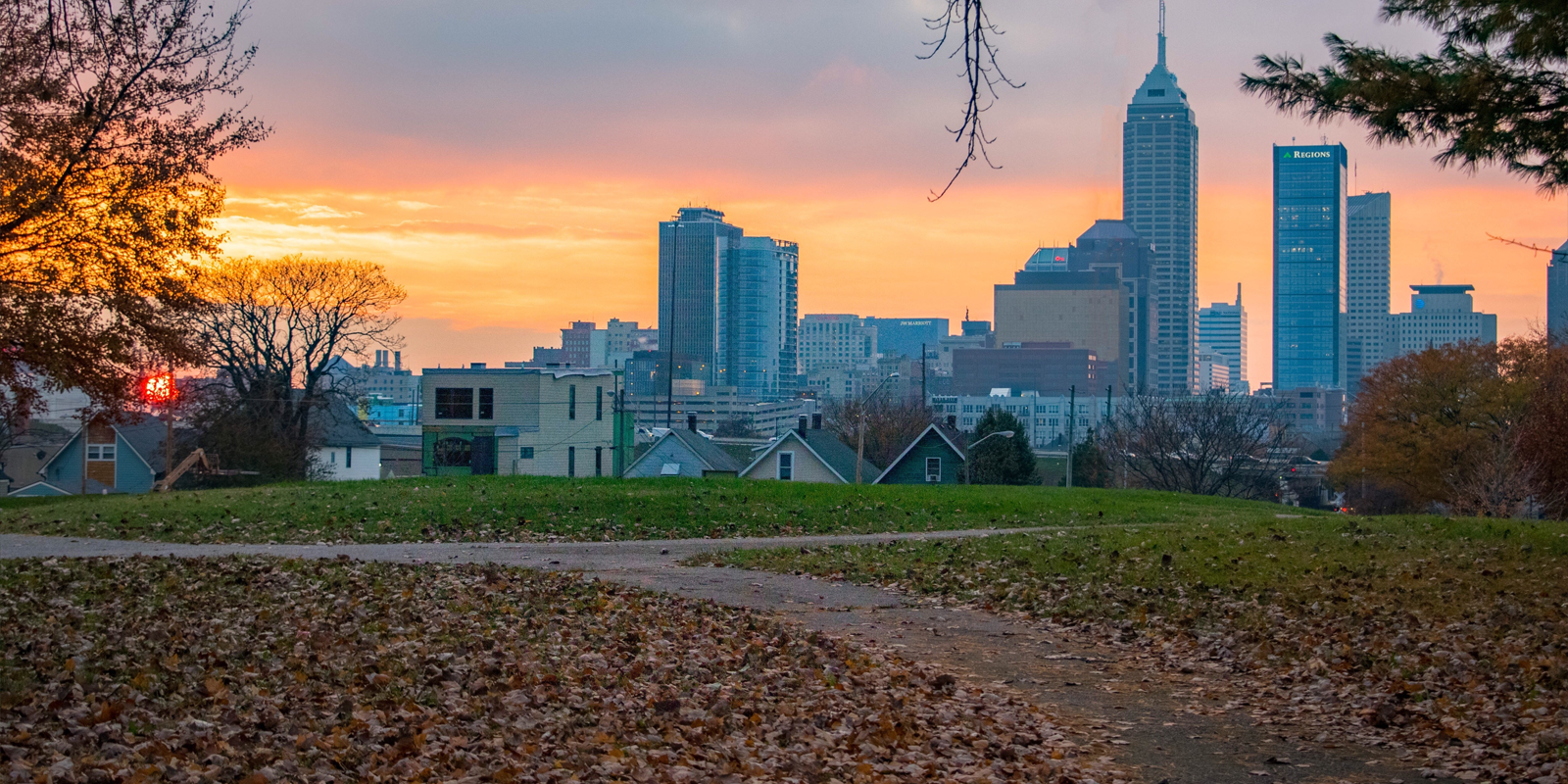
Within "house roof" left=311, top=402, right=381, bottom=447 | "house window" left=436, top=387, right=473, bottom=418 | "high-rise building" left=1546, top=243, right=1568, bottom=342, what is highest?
"high-rise building" left=1546, top=243, right=1568, bottom=342

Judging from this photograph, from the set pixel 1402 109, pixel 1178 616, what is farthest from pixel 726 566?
pixel 1402 109

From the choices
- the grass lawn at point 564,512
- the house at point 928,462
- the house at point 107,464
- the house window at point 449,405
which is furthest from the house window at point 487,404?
the grass lawn at point 564,512

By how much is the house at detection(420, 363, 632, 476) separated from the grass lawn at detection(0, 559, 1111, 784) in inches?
1908

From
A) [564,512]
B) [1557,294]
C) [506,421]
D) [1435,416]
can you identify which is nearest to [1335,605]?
[564,512]

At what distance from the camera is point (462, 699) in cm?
763

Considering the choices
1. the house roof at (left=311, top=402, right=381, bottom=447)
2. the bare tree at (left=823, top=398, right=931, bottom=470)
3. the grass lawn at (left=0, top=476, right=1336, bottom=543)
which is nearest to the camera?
the grass lawn at (left=0, top=476, right=1336, bottom=543)

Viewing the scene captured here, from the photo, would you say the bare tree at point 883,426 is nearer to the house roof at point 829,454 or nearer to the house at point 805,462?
the house roof at point 829,454

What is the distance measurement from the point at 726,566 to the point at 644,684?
8.57 m

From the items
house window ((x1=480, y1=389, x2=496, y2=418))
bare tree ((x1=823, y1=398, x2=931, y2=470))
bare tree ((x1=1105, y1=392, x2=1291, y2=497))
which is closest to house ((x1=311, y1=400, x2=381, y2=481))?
house window ((x1=480, y1=389, x2=496, y2=418))

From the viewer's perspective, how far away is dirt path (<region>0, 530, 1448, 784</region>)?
24.2 feet

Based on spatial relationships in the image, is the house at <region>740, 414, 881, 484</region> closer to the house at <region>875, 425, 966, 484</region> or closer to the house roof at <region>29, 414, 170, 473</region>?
the house at <region>875, 425, 966, 484</region>

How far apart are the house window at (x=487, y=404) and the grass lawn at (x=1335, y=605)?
144ft

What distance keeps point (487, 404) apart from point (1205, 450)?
35.1 meters

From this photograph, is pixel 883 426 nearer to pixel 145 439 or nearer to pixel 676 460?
pixel 676 460
